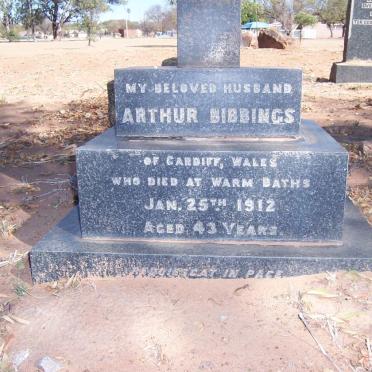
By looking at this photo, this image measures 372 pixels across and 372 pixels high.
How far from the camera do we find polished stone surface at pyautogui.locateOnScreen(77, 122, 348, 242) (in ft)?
10.3

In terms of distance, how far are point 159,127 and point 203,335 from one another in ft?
4.48

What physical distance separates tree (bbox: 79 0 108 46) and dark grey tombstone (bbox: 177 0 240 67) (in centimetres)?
3084

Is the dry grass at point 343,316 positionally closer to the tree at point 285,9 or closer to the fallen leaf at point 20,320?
the fallen leaf at point 20,320

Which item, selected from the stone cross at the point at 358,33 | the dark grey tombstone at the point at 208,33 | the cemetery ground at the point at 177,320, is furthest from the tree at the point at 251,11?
the cemetery ground at the point at 177,320

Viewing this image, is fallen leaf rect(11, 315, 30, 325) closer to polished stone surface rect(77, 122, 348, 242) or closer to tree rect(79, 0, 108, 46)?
polished stone surface rect(77, 122, 348, 242)

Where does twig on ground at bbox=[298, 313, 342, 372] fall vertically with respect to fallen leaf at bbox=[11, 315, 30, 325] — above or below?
above

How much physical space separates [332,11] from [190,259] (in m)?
64.8

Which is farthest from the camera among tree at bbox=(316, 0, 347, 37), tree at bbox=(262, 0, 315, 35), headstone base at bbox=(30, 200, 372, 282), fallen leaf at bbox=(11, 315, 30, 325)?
tree at bbox=(316, 0, 347, 37)

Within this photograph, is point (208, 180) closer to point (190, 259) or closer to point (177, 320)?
point (190, 259)

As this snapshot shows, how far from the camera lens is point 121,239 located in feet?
11.0

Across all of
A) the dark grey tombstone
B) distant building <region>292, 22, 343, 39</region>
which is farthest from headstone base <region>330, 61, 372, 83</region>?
distant building <region>292, 22, 343, 39</region>

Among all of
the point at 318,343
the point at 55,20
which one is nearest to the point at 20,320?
the point at 318,343

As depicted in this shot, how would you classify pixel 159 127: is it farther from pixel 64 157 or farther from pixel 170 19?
pixel 170 19

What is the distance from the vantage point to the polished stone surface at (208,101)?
328 cm
